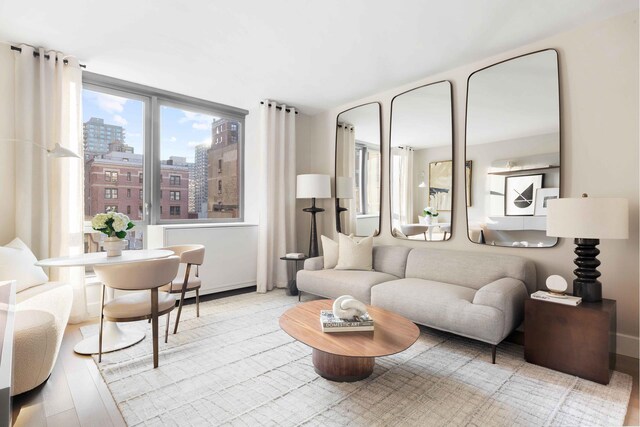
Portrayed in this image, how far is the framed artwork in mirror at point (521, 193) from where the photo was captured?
Answer: 9.54 feet

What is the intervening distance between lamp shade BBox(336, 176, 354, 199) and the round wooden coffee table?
89.7 inches

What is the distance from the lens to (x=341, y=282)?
338 centimetres

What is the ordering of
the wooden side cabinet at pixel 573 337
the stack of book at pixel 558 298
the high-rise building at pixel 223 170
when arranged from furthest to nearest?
the high-rise building at pixel 223 170, the stack of book at pixel 558 298, the wooden side cabinet at pixel 573 337

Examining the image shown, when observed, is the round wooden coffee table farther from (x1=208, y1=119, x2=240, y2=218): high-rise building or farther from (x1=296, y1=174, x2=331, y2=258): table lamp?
(x1=208, y1=119, x2=240, y2=218): high-rise building

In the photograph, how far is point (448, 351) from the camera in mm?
2557

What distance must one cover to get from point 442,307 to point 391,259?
116 centimetres

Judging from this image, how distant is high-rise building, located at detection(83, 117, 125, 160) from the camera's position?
3641 mm

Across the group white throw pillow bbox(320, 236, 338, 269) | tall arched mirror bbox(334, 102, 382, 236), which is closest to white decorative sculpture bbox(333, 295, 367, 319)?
white throw pillow bbox(320, 236, 338, 269)

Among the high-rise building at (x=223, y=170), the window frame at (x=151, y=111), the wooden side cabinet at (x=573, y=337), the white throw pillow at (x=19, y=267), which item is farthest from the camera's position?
the high-rise building at (x=223, y=170)

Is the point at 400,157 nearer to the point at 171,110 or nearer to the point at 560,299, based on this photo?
the point at 560,299

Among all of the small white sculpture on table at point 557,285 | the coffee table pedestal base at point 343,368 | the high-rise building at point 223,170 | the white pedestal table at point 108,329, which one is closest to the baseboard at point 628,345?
the small white sculpture on table at point 557,285

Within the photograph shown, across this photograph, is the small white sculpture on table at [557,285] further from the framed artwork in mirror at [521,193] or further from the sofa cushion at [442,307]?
the framed artwork in mirror at [521,193]

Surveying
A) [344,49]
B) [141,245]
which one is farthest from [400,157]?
[141,245]

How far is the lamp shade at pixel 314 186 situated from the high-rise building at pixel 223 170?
3.54 ft
